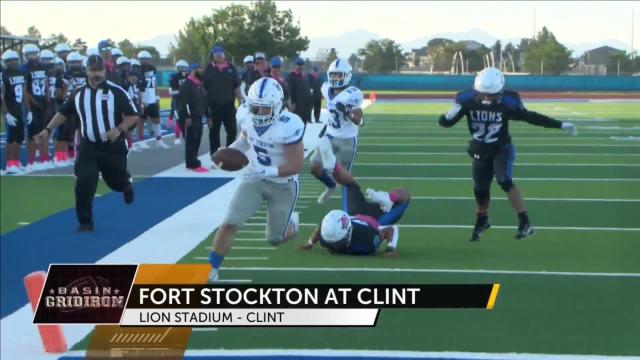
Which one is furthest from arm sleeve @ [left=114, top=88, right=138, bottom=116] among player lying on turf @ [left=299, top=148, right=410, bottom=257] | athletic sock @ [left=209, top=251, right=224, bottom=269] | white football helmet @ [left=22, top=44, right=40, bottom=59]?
white football helmet @ [left=22, top=44, right=40, bottom=59]

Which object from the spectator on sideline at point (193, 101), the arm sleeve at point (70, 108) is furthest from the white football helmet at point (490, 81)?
the arm sleeve at point (70, 108)

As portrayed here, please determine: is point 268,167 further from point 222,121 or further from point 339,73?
point 222,121

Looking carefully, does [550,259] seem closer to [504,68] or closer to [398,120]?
[504,68]

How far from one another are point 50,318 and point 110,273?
0.20 metres

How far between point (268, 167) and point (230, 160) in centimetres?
15

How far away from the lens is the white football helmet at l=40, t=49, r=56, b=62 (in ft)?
43.6

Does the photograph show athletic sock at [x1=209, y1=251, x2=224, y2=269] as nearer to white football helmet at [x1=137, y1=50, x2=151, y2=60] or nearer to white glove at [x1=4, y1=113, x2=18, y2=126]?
white football helmet at [x1=137, y1=50, x2=151, y2=60]

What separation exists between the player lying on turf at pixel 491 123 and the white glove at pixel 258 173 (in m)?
0.65

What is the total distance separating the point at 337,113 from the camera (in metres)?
3.23

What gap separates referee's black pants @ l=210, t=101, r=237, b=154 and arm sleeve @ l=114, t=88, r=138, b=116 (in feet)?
1.31

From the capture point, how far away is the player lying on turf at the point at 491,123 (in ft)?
9.10

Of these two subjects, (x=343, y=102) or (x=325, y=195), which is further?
(x=325, y=195)

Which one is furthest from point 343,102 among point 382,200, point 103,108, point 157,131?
point 157,131

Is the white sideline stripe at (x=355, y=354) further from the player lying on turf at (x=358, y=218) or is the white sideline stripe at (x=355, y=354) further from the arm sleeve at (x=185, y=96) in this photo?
the arm sleeve at (x=185, y=96)
